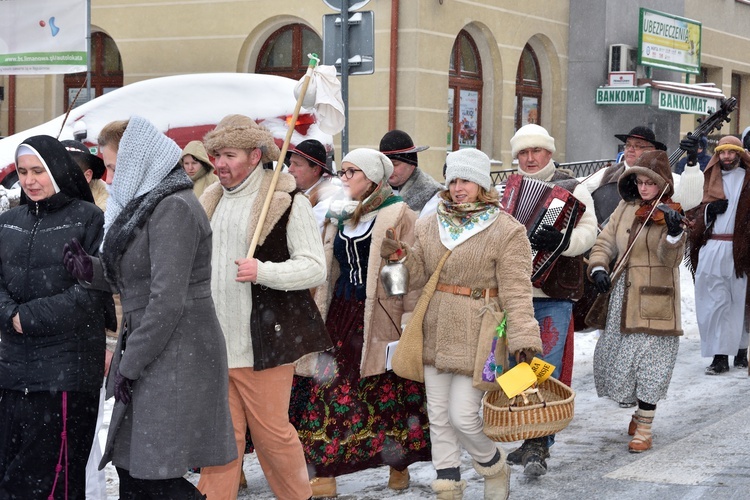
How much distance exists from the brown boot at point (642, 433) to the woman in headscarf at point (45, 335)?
332 centimetres

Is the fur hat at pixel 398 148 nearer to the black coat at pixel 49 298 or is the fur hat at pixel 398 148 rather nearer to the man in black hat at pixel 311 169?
the man in black hat at pixel 311 169

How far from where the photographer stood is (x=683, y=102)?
21750mm

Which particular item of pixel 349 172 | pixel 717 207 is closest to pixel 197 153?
pixel 349 172

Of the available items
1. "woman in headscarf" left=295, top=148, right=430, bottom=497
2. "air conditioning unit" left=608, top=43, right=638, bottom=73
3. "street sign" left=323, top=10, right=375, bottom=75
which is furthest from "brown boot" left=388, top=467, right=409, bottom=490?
"air conditioning unit" left=608, top=43, right=638, bottom=73

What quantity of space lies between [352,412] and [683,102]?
→ 1718cm

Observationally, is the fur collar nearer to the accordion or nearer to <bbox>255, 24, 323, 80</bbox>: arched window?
the accordion

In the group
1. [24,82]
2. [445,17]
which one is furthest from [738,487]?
[24,82]

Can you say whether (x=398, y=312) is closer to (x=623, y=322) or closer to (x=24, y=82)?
(x=623, y=322)

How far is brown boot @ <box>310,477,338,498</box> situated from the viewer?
5.85 m

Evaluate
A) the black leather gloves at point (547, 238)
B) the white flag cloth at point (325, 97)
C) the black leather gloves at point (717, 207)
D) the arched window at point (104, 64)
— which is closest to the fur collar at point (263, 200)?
the white flag cloth at point (325, 97)

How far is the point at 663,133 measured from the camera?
934 inches

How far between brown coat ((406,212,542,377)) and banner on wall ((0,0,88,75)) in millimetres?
8041

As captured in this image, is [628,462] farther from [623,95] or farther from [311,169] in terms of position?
[623,95]

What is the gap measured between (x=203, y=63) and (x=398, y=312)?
13131mm
